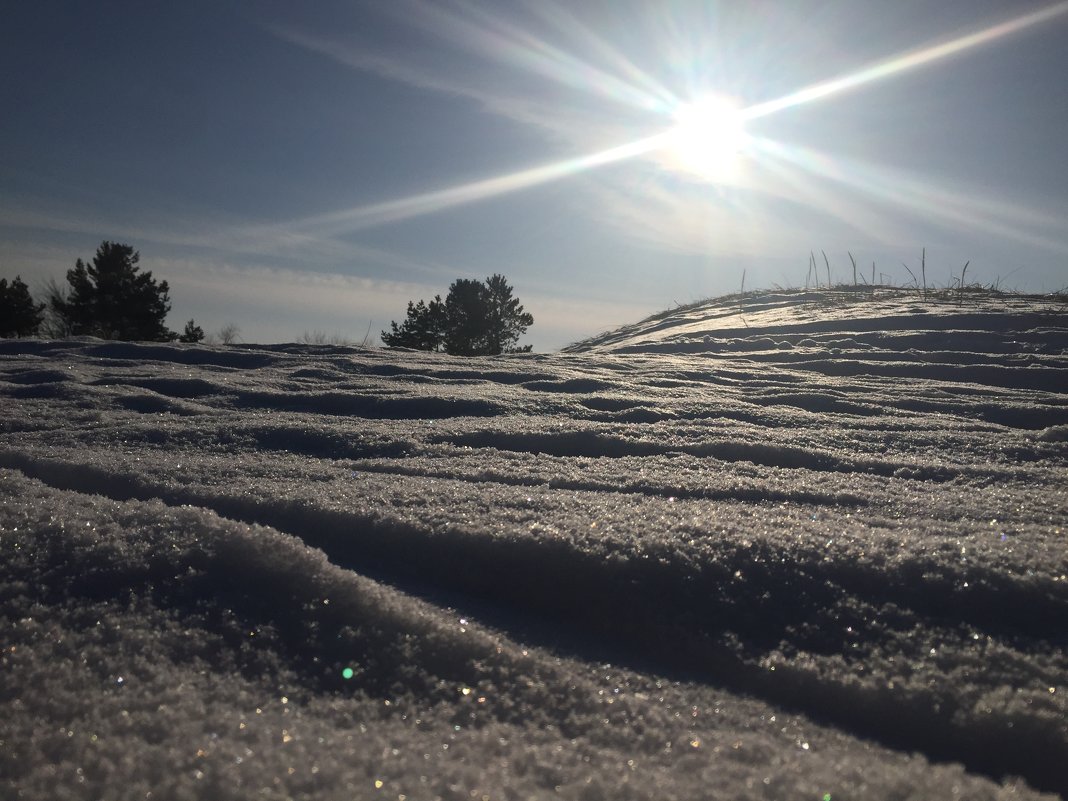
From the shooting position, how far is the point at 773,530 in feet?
4.01

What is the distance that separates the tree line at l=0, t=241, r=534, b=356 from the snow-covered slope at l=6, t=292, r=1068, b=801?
23697mm

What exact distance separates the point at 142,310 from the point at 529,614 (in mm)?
A: 31960

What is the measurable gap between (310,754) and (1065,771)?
754 mm

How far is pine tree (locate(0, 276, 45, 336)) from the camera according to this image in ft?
82.9

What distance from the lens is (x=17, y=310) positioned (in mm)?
25797

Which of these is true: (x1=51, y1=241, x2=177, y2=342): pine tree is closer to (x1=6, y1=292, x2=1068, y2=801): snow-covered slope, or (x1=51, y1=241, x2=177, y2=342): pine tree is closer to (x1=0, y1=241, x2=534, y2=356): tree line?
(x1=0, y1=241, x2=534, y2=356): tree line

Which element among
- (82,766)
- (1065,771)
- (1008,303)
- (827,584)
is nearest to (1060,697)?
(1065,771)

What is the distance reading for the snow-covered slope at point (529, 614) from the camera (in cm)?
68

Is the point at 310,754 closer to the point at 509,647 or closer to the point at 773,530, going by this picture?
the point at 509,647

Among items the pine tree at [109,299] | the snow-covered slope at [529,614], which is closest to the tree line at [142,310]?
the pine tree at [109,299]

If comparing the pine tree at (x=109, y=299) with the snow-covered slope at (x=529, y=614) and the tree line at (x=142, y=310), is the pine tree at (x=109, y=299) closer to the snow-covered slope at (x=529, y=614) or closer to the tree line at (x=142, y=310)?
the tree line at (x=142, y=310)

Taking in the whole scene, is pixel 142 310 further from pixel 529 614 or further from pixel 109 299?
pixel 529 614

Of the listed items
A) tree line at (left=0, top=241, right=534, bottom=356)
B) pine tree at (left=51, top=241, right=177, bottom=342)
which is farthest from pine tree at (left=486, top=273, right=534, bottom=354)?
pine tree at (left=51, top=241, right=177, bottom=342)

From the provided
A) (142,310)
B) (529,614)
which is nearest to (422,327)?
(142,310)
